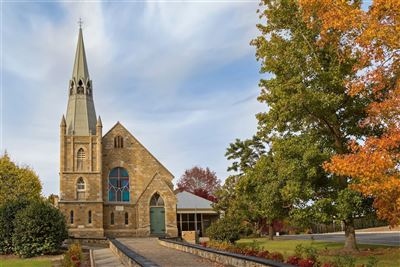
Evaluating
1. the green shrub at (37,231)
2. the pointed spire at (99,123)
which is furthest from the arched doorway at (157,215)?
the green shrub at (37,231)

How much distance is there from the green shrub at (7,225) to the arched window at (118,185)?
62.5ft

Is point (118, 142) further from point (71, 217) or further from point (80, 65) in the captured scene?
point (80, 65)

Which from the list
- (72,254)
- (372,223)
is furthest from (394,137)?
(372,223)

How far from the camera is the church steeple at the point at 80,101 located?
45562 mm

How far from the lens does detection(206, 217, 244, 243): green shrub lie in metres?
27.8

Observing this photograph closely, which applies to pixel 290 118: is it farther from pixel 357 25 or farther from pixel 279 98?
pixel 357 25

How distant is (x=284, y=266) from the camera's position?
11.1m

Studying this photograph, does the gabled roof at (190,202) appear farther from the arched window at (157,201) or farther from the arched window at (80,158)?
the arched window at (80,158)

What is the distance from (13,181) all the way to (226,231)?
83.0 feet

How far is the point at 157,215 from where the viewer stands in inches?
1758

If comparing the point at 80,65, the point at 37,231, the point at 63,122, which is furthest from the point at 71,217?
the point at 37,231

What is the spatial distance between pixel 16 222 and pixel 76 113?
2272cm

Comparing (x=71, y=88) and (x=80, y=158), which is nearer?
(x=80, y=158)

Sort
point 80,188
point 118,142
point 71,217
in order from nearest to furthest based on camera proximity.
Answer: point 71,217 < point 80,188 < point 118,142
